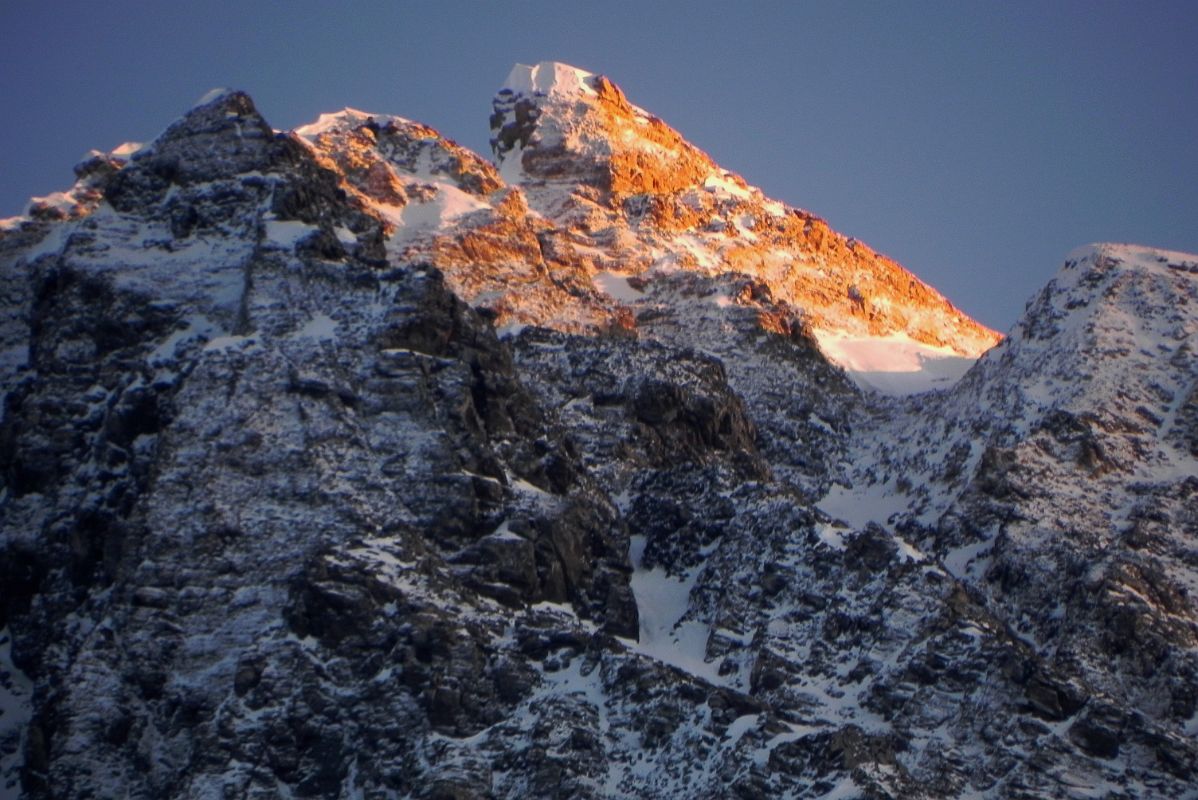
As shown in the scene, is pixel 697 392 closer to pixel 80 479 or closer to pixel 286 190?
pixel 286 190

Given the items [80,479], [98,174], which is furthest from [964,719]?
[98,174]

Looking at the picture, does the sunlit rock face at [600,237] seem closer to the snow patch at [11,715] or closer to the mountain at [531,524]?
the mountain at [531,524]

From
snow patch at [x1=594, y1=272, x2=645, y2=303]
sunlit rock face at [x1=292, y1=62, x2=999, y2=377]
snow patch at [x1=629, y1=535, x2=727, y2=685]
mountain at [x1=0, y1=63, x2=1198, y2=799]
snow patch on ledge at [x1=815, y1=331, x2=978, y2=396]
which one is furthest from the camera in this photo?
snow patch at [x1=594, y1=272, x2=645, y2=303]

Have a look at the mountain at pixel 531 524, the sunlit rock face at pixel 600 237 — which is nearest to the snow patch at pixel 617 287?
the sunlit rock face at pixel 600 237

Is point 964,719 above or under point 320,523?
under

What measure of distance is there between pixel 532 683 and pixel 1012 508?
29183 millimetres

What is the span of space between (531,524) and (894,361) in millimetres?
51622

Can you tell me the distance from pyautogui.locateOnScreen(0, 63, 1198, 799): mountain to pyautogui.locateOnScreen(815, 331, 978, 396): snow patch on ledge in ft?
2.99

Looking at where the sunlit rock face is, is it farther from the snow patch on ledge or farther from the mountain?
the mountain

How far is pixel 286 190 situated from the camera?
149 meters

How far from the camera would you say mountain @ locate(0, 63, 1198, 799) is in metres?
118

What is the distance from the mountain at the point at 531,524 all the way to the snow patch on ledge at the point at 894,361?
0.91m

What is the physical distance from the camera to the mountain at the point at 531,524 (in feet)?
387

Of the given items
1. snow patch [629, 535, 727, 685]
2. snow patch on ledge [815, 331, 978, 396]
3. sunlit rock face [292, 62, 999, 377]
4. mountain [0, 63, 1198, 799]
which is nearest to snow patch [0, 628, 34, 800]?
mountain [0, 63, 1198, 799]
